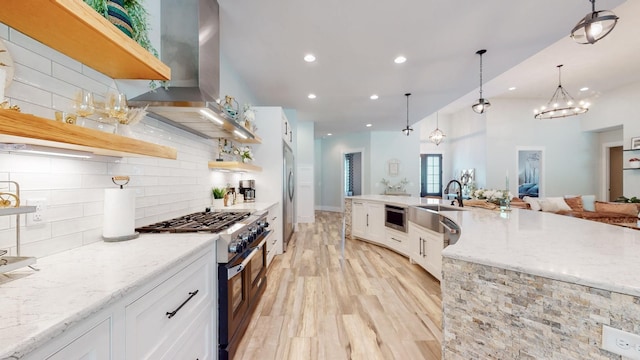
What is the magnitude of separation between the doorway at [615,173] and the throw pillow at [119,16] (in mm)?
11660

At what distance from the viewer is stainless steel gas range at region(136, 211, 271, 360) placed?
5.14 feet

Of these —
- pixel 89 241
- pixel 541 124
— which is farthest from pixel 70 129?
pixel 541 124

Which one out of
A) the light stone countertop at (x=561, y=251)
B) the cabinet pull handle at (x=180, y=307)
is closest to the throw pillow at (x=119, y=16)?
the cabinet pull handle at (x=180, y=307)

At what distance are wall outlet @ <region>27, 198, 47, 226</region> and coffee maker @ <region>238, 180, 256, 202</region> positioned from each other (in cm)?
271

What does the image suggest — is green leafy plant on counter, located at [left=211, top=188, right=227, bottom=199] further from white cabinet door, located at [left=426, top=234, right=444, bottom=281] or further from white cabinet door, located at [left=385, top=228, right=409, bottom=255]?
white cabinet door, located at [left=385, top=228, right=409, bottom=255]

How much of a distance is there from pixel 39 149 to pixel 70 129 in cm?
38

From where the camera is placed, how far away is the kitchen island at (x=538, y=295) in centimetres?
88

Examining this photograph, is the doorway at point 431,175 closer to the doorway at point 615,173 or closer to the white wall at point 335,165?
the white wall at point 335,165

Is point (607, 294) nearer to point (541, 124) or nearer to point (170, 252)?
point (170, 252)

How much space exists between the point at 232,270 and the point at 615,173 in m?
11.5

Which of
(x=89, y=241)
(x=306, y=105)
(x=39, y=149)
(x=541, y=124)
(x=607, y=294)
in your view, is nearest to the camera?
(x=607, y=294)

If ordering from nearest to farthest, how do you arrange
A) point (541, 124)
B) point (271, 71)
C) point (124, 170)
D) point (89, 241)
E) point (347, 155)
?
point (89, 241)
point (124, 170)
point (271, 71)
point (541, 124)
point (347, 155)

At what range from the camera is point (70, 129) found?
87 cm

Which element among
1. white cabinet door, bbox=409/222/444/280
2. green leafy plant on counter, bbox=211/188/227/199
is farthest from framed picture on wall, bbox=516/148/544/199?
Answer: green leafy plant on counter, bbox=211/188/227/199
